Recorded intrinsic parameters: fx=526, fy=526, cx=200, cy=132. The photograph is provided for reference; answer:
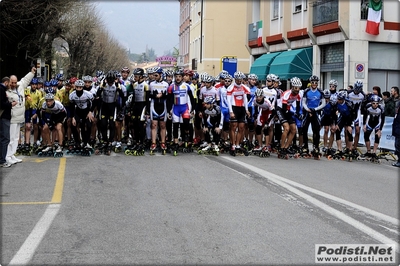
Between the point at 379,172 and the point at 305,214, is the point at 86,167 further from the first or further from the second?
the point at 379,172

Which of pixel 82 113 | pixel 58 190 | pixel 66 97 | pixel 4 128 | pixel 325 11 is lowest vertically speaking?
pixel 58 190

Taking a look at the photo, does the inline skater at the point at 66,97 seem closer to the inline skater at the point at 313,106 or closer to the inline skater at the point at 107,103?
the inline skater at the point at 107,103

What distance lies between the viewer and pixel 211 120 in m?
17.0

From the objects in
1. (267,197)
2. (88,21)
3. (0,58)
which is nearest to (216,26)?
(88,21)

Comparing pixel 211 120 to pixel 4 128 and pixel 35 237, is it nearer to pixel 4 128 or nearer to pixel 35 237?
pixel 4 128

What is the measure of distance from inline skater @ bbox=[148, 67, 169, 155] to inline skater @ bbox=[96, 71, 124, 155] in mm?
972

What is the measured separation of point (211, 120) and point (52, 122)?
4936mm

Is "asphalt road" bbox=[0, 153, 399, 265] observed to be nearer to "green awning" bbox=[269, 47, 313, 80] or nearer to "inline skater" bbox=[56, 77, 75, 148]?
"inline skater" bbox=[56, 77, 75, 148]

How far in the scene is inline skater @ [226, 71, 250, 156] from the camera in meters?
16.2

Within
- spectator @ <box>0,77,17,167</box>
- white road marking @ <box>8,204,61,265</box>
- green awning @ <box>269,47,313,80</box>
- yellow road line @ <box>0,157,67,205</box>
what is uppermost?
green awning @ <box>269,47,313,80</box>

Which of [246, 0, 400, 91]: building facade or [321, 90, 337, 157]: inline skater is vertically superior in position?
[246, 0, 400, 91]: building facade

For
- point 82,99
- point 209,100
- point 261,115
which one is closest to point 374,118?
point 261,115

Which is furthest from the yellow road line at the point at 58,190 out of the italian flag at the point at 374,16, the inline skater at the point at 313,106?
the italian flag at the point at 374,16

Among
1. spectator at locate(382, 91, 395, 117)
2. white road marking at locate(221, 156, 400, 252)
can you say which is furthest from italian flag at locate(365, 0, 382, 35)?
white road marking at locate(221, 156, 400, 252)
